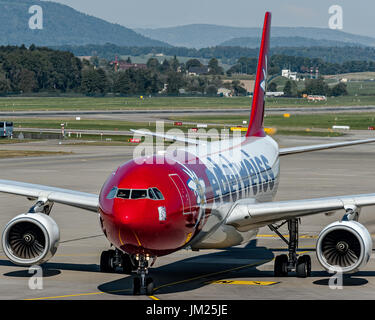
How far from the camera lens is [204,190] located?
25.3 m

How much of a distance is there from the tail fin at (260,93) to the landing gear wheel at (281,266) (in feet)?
34.0

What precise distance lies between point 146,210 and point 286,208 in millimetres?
6889

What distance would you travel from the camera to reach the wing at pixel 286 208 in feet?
90.4

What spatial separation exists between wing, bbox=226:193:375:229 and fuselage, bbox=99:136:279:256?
371 millimetres

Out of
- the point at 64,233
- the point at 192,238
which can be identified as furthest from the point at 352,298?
the point at 64,233

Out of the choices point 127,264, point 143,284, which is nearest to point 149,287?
point 143,284

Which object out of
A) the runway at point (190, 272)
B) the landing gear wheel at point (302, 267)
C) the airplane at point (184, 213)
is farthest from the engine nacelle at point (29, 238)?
the landing gear wheel at point (302, 267)

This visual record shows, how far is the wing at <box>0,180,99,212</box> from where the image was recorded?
2800 centimetres

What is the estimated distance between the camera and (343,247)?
26047 millimetres

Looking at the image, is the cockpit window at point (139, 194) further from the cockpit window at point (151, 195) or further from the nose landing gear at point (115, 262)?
the nose landing gear at point (115, 262)

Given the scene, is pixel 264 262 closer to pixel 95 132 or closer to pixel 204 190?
pixel 204 190

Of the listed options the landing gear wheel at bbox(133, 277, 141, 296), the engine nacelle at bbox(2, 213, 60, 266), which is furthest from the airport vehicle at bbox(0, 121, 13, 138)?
the landing gear wheel at bbox(133, 277, 141, 296)

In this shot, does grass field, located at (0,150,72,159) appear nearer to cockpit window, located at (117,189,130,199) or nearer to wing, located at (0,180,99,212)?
wing, located at (0,180,99,212)

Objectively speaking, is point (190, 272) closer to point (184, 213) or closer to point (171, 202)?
point (184, 213)
